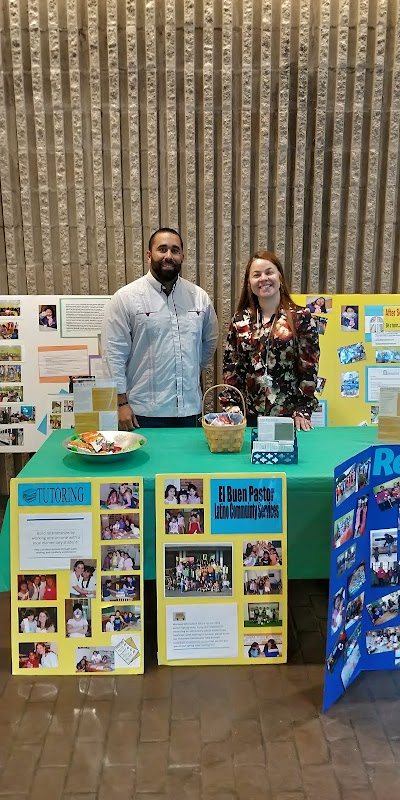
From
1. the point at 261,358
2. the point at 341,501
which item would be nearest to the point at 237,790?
the point at 341,501

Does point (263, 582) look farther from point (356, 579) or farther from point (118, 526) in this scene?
point (118, 526)

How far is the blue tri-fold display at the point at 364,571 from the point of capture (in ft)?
6.81

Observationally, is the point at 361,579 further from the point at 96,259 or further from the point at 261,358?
the point at 96,259

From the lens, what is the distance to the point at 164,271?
3.26 meters

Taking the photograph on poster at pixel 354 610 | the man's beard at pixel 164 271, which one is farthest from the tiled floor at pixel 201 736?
the man's beard at pixel 164 271

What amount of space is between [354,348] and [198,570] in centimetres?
207

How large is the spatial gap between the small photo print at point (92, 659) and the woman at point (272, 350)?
1222mm

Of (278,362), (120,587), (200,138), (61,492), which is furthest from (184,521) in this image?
(200,138)

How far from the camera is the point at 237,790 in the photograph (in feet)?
5.97

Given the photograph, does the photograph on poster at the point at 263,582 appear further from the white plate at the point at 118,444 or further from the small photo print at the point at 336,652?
the white plate at the point at 118,444

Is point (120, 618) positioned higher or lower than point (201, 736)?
higher

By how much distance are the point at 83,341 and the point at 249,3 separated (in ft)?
7.43

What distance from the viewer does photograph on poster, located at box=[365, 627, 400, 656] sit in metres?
2.29

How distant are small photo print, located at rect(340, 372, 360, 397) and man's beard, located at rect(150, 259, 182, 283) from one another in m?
1.30
